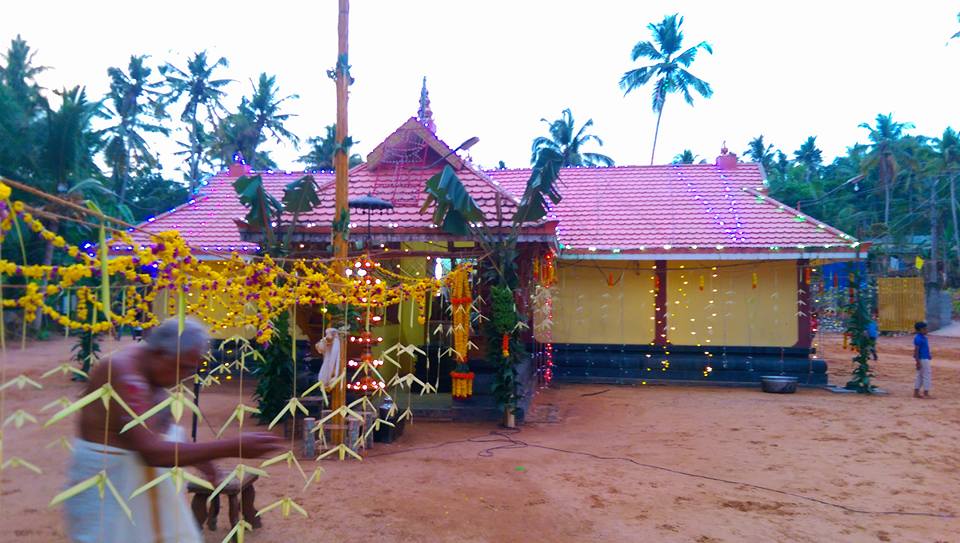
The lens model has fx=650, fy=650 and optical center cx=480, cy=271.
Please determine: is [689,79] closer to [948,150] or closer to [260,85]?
[948,150]

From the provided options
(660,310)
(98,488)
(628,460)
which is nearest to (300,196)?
(628,460)

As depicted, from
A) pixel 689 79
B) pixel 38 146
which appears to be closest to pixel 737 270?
pixel 689 79

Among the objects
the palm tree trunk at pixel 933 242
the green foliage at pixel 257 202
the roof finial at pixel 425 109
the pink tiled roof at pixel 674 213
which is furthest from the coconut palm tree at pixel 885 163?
the green foliage at pixel 257 202

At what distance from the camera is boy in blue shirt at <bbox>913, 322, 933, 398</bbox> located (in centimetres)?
1159

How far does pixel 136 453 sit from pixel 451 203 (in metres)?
6.12

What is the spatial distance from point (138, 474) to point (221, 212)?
13436 mm

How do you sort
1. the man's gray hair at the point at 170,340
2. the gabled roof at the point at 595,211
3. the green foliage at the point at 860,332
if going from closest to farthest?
the man's gray hair at the point at 170,340 < the gabled roof at the point at 595,211 < the green foliage at the point at 860,332

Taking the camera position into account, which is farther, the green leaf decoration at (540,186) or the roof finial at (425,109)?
the roof finial at (425,109)

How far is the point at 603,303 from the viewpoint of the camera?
1395cm

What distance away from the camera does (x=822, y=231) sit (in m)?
13.1

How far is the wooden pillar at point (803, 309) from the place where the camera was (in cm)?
1324

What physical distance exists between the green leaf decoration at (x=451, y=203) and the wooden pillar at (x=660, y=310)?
631cm

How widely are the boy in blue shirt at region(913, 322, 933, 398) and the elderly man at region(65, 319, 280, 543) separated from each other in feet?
40.7

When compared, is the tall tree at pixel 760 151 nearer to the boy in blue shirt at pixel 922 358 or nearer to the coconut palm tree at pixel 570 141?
the coconut palm tree at pixel 570 141
